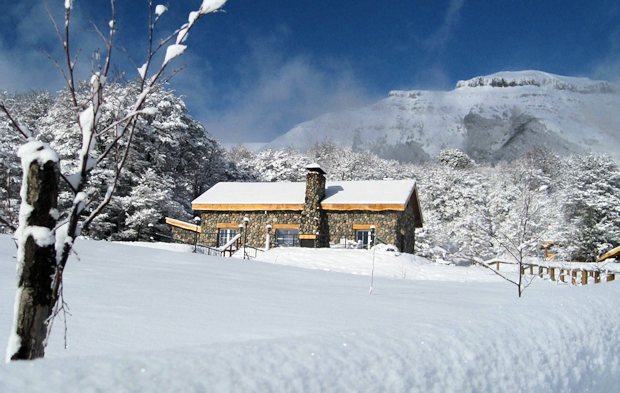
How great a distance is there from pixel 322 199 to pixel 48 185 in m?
22.7

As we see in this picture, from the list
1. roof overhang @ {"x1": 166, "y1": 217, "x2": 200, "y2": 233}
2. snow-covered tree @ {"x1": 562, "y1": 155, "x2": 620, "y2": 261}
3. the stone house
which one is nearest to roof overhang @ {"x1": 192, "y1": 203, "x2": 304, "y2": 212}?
the stone house

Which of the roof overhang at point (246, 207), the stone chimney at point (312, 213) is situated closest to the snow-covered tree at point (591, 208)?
the stone chimney at point (312, 213)

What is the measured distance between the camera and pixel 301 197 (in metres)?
24.4

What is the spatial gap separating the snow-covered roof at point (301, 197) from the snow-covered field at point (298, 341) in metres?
16.4

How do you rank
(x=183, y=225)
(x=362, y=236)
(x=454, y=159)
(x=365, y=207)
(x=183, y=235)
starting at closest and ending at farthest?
(x=365, y=207) → (x=362, y=236) → (x=183, y=225) → (x=183, y=235) → (x=454, y=159)

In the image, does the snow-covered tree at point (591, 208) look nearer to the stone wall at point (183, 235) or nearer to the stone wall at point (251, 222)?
the stone wall at point (251, 222)

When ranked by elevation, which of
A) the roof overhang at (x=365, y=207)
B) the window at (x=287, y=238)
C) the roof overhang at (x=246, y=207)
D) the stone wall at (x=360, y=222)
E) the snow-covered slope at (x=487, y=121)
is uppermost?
the snow-covered slope at (x=487, y=121)

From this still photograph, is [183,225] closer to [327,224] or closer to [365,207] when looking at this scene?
[327,224]

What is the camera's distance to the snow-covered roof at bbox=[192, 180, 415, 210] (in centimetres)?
2333

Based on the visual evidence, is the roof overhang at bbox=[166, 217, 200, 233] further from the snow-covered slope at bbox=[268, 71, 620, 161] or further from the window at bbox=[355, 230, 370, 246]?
the snow-covered slope at bbox=[268, 71, 620, 161]

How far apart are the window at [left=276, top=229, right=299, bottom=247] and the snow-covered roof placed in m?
1.24

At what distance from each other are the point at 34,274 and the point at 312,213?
2213 centimetres

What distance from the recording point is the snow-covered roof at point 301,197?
23.3 meters

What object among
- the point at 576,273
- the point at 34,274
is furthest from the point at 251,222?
the point at 34,274
